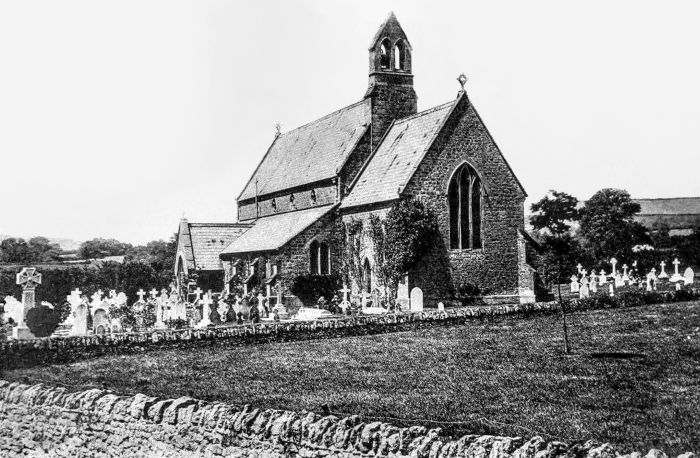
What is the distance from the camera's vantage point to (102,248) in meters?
117

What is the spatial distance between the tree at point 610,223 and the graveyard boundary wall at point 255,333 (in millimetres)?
45808

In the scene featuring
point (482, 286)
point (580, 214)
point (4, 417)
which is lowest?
point (4, 417)

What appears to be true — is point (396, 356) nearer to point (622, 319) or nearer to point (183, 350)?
point (183, 350)

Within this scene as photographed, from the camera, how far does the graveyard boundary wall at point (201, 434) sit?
8.77 metres

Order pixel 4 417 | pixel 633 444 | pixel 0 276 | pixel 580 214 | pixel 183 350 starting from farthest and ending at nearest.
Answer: pixel 580 214 < pixel 0 276 < pixel 183 350 < pixel 4 417 < pixel 633 444

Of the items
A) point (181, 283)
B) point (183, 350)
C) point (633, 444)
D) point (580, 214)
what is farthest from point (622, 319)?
point (580, 214)

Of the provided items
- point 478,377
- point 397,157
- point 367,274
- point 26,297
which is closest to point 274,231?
point 367,274

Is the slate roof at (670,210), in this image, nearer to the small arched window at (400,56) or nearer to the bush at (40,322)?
the small arched window at (400,56)

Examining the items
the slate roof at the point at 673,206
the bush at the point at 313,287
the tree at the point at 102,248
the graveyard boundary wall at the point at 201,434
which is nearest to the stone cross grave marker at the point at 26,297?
the graveyard boundary wall at the point at 201,434

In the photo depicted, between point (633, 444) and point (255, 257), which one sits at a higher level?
point (255, 257)

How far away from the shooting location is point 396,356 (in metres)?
19.2

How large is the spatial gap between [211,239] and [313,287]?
1300cm

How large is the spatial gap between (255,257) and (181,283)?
8.11 meters

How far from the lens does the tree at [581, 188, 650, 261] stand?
249ft
